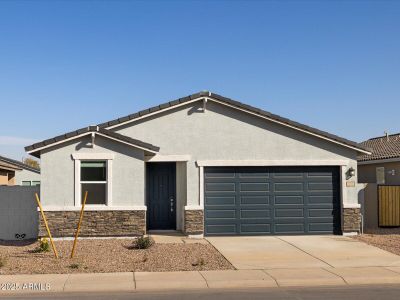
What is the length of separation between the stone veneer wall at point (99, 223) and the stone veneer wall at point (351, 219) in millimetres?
7108

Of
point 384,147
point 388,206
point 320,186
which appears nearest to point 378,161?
point 384,147

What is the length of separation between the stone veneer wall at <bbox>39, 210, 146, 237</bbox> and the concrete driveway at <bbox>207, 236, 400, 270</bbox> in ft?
8.32

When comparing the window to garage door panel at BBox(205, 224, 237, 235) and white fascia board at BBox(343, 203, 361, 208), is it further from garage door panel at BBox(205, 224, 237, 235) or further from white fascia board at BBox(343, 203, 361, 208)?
white fascia board at BBox(343, 203, 361, 208)

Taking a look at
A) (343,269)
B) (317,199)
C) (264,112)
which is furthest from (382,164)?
(343,269)

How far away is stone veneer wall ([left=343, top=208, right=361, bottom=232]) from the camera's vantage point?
1814cm

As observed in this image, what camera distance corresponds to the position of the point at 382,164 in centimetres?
2452

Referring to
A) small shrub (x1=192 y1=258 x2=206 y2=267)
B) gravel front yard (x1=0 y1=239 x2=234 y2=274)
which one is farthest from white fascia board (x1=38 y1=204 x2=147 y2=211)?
small shrub (x1=192 y1=258 x2=206 y2=267)

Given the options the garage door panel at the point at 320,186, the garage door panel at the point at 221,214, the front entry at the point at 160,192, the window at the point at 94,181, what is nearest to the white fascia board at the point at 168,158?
the front entry at the point at 160,192

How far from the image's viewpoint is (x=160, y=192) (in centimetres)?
1853

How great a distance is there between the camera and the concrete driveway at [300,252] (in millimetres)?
12711

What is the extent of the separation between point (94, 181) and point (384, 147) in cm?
1675

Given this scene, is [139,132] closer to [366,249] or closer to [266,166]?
[266,166]

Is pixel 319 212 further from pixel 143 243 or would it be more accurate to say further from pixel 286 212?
pixel 143 243

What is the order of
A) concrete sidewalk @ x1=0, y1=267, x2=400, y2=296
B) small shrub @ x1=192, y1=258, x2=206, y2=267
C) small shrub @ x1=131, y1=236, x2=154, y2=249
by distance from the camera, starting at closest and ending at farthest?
concrete sidewalk @ x1=0, y1=267, x2=400, y2=296 < small shrub @ x1=192, y1=258, x2=206, y2=267 < small shrub @ x1=131, y1=236, x2=154, y2=249
